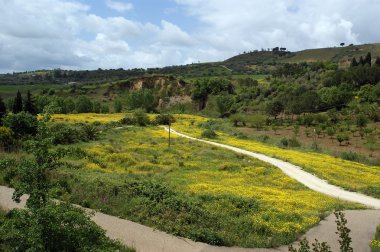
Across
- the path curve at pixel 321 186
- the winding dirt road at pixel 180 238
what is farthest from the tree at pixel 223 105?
the winding dirt road at pixel 180 238

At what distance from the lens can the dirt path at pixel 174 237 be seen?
583 inches

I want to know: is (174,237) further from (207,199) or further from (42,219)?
(42,219)

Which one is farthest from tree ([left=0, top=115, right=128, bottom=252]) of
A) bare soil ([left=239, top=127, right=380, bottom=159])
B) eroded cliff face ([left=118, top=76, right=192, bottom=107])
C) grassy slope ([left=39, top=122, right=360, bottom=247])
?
eroded cliff face ([left=118, top=76, right=192, bottom=107])

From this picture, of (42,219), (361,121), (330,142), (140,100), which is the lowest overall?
(330,142)

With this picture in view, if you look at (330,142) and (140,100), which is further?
(140,100)

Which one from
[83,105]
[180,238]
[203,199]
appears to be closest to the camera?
[180,238]

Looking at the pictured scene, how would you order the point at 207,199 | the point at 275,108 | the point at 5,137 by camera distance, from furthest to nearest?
the point at 275,108 < the point at 5,137 < the point at 207,199

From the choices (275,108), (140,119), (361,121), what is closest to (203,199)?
(140,119)

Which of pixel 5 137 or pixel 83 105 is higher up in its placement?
pixel 5 137

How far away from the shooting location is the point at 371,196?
2748 centimetres

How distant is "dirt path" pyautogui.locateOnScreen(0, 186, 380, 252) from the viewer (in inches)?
583

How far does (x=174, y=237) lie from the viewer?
1590 centimetres

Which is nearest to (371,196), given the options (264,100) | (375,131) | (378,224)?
(378,224)

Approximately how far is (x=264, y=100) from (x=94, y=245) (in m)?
121
